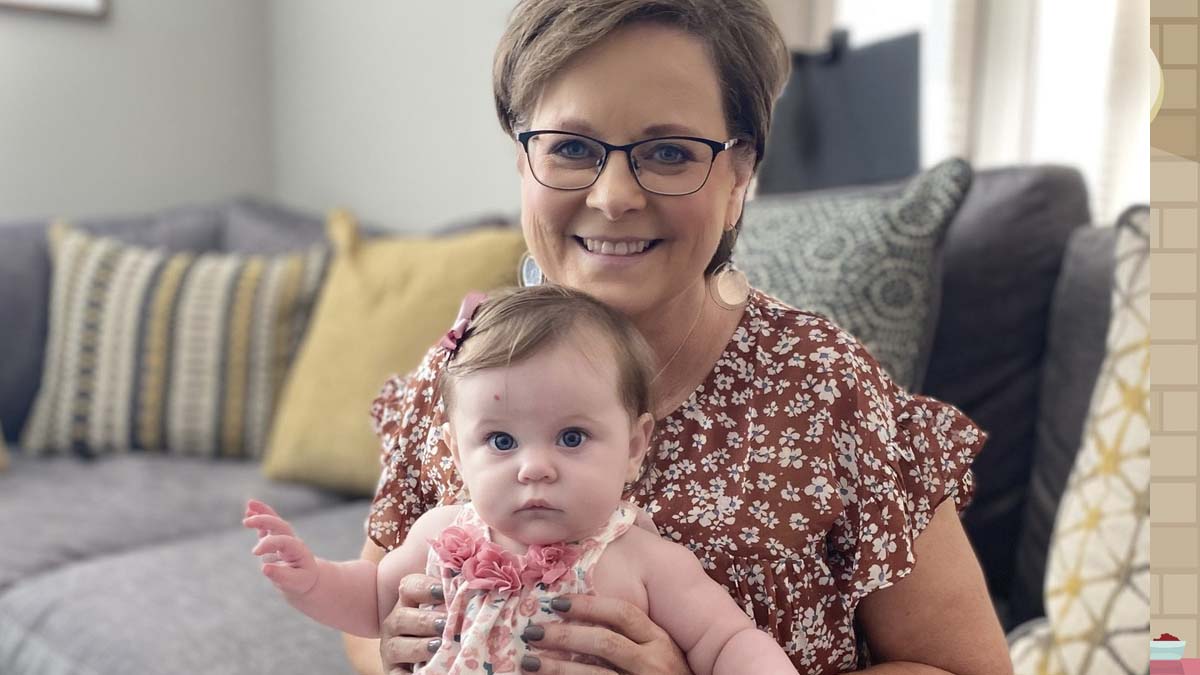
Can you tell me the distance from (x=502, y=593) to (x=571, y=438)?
14 centimetres

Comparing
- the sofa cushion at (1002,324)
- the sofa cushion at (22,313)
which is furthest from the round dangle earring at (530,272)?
the sofa cushion at (22,313)

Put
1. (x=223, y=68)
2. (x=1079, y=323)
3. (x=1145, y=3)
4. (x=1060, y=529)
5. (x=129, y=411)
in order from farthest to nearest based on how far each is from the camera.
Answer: (x=223, y=68) < (x=129, y=411) < (x=1145, y=3) < (x=1079, y=323) < (x=1060, y=529)

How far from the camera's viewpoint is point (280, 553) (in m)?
0.91

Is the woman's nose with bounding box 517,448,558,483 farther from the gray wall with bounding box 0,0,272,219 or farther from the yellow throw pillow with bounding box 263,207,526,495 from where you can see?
the gray wall with bounding box 0,0,272,219

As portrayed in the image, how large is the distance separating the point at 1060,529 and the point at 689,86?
885 mm

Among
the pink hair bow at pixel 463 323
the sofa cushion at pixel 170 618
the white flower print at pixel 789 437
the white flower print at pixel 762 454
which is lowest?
the sofa cushion at pixel 170 618

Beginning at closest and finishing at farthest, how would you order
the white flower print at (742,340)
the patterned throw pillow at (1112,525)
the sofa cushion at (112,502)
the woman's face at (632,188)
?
the woman's face at (632,188)
the white flower print at (742,340)
the patterned throw pillow at (1112,525)
the sofa cushion at (112,502)

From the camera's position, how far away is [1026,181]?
1720 millimetres

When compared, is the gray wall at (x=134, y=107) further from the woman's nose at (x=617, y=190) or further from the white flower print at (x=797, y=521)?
the white flower print at (x=797, y=521)

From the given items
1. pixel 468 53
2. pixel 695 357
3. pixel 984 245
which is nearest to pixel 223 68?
pixel 468 53

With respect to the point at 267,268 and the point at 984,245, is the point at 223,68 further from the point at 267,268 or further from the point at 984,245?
the point at 984,245

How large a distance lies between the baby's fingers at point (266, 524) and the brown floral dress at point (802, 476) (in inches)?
6.5

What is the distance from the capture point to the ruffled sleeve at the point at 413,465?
108 cm

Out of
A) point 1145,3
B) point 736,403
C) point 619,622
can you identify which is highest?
point 1145,3
